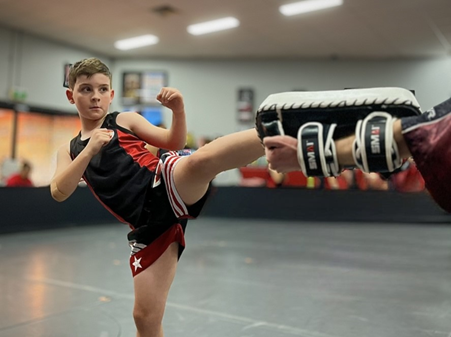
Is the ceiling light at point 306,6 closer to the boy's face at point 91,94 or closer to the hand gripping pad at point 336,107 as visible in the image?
the boy's face at point 91,94

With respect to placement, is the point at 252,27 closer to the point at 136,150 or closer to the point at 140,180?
the point at 136,150

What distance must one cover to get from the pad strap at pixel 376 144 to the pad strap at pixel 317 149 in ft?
0.16

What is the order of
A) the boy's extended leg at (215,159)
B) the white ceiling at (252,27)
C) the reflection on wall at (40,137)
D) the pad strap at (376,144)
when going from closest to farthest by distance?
the pad strap at (376,144)
the boy's extended leg at (215,159)
the white ceiling at (252,27)
the reflection on wall at (40,137)

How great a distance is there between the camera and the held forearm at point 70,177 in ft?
4.59

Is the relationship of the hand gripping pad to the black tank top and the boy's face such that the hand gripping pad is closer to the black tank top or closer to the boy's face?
the black tank top

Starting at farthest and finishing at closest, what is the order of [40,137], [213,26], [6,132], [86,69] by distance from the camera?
[40,137]
[6,132]
[213,26]
[86,69]

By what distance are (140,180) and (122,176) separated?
61mm

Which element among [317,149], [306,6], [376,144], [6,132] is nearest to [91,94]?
[317,149]

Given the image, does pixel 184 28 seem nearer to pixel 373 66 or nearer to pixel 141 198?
pixel 373 66

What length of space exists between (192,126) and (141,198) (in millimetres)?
8495

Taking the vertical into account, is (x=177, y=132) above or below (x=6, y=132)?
above

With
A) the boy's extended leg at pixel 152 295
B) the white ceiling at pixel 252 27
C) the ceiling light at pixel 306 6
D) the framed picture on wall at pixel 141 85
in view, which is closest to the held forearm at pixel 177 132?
the boy's extended leg at pixel 152 295

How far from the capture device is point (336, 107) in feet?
3.19

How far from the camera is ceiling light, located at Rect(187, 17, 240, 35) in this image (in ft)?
23.8
